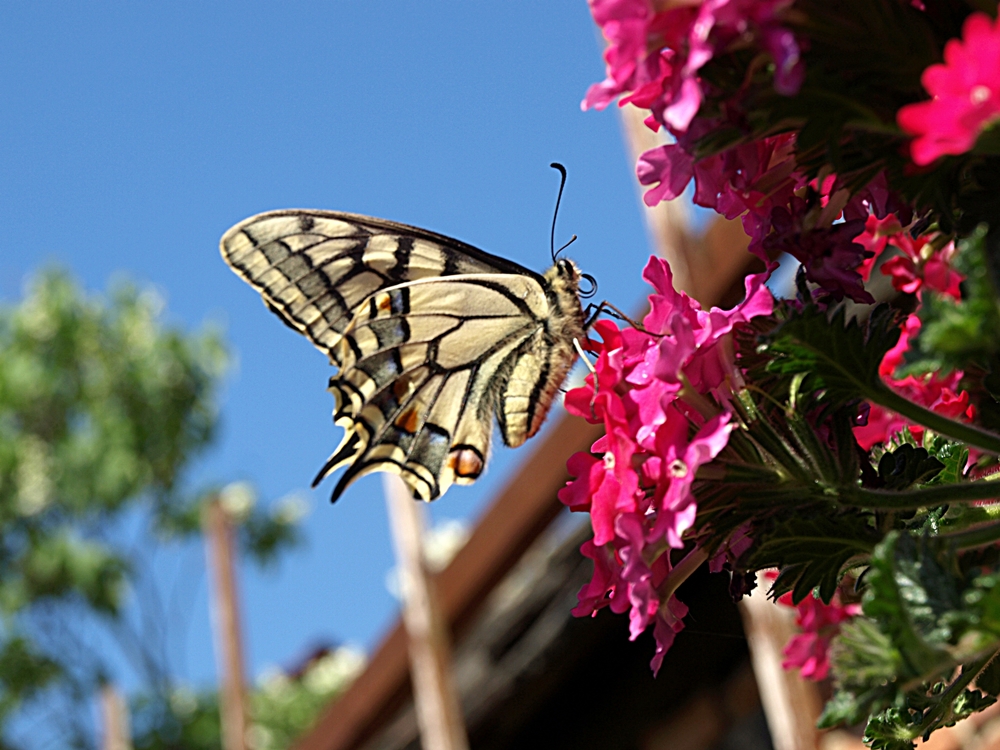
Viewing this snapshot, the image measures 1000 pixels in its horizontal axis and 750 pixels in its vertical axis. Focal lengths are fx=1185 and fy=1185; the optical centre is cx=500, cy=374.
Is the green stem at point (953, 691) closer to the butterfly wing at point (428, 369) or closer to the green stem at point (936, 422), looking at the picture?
the green stem at point (936, 422)

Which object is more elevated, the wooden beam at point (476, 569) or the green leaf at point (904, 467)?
the wooden beam at point (476, 569)

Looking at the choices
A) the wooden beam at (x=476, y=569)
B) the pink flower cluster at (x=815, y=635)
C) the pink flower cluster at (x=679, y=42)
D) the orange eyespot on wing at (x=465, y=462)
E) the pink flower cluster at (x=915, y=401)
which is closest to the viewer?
the pink flower cluster at (x=679, y=42)

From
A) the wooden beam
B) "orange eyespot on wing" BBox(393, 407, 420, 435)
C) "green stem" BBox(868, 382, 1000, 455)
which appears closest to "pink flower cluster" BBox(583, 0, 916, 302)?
"green stem" BBox(868, 382, 1000, 455)

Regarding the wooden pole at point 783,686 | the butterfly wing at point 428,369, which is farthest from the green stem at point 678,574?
the wooden pole at point 783,686

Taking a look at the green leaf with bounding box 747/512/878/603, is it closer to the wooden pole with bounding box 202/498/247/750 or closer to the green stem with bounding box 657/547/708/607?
the green stem with bounding box 657/547/708/607

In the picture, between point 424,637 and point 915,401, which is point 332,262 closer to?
point 915,401

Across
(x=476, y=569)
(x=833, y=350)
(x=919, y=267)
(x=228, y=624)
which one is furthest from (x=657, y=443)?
(x=228, y=624)
